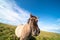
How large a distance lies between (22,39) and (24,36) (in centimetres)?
42

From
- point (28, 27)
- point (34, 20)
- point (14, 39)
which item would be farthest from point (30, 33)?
point (14, 39)

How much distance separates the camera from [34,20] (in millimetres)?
7578

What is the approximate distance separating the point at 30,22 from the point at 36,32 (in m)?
1.00

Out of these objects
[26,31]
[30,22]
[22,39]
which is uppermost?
[30,22]

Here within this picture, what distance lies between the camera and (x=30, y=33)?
802cm

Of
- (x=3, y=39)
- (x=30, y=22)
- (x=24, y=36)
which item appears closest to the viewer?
(x=30, y=22)

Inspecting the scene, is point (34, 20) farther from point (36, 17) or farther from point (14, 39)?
point (14, 39)

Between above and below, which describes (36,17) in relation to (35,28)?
above

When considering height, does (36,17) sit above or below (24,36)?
above

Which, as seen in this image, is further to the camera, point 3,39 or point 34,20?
point 3,39

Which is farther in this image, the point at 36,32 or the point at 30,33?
the point at 30,33

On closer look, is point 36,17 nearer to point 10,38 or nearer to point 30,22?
point 30,22

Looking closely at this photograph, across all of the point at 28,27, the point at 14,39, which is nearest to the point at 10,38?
the point at 14,39

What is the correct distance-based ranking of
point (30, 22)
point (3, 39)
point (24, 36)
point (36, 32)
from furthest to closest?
point (3, 39), point (24, 36), point (30, 22), point (36, 32)
